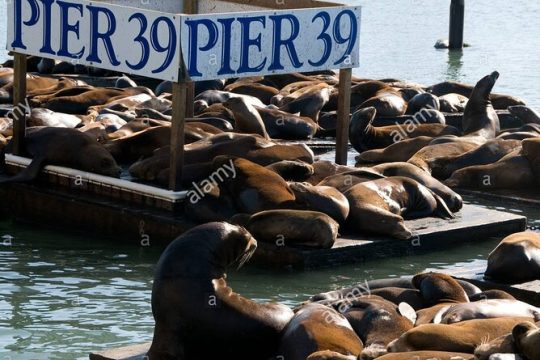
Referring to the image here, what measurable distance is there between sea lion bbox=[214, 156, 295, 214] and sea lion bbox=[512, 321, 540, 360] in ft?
14.0

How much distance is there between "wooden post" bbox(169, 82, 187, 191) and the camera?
970 centimetres

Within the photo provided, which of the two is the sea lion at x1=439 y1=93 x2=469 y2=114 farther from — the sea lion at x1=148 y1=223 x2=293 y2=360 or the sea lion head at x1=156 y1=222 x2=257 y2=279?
the sea lion at x1=148 y1=223 x2=293 y2=360

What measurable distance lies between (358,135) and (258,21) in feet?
12.7

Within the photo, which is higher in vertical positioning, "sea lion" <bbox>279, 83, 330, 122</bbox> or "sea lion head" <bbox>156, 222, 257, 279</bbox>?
"sea lion head" <bbox>156, 222, 257, 279</bbox>

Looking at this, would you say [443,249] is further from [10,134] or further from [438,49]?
[438,49]

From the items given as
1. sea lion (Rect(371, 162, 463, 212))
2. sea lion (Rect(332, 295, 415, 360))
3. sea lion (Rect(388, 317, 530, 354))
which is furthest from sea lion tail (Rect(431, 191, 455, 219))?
sea lion (Rect(388, 317, 530, 354))

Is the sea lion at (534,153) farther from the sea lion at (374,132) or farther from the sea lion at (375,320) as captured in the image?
the sea lion at (375,320)

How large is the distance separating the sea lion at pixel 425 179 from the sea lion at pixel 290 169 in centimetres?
85

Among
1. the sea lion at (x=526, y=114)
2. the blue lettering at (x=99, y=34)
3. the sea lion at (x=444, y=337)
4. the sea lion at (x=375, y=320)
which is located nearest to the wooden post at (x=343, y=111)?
the blue lettering at (x=99, y=34)

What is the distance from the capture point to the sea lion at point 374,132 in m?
13.8

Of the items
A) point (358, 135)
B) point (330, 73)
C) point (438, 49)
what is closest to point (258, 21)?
point (358, 135)

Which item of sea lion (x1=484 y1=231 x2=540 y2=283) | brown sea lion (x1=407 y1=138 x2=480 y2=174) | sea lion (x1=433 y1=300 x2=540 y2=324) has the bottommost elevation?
brown sea lion (x1=407 y1=138 x2=480 y2=174)

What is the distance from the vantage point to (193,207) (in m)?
9.63

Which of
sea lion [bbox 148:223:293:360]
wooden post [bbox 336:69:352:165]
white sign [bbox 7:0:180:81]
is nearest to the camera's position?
sea lion [bbox 148:223:293:360]
